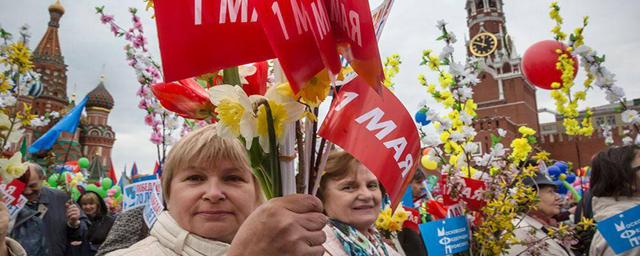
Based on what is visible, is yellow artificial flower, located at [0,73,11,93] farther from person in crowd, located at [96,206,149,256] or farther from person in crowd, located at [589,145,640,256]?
person in crowd, located at [589,145,640,256]

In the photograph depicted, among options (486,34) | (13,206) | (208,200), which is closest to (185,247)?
(208,200)

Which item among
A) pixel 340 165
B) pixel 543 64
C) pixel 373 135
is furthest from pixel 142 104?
pixel 543 64

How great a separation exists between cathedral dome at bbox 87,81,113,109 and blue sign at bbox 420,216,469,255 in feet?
140

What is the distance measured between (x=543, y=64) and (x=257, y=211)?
4746 mm

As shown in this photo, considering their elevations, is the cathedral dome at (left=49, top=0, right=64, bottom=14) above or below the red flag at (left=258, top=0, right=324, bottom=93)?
above

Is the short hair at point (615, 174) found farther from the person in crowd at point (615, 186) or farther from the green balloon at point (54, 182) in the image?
the green balloon at point (54, 182)

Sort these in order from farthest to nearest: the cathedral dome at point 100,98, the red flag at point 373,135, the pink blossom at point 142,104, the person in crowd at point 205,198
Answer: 1. the cathedral dome at point 100,98
2. the pink blossom at point 142,104
3. the person in crowd at point 205,198
4. the red flag at point 373,135

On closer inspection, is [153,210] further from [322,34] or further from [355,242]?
[322,34]

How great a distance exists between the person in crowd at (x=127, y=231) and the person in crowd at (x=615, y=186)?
2525 millimetres

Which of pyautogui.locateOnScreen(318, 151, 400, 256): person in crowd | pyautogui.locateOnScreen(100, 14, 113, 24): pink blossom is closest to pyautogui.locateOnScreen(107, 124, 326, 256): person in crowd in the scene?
pyautogui.locateOnScreen(318, 151, 400, 256): person in crowd

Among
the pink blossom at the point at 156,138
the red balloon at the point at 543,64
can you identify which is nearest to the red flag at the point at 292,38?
the pink blossom at the point at 156,138

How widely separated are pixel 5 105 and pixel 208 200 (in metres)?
1.96

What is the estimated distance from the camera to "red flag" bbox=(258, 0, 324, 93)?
0.69 metres

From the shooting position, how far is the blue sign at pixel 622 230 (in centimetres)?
227
